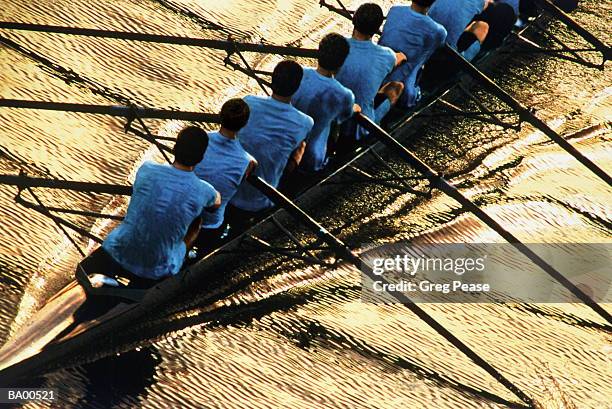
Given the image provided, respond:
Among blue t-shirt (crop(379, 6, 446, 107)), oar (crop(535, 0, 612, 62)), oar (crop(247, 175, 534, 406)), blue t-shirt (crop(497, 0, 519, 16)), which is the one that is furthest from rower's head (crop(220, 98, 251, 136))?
oar (crop(535, 0, 612, 62))

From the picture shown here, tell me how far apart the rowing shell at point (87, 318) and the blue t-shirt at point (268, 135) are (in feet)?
0.76

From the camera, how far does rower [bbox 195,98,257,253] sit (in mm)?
7715

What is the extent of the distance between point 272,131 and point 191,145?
1.14 metres

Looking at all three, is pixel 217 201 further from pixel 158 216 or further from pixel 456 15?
pixel 456 15

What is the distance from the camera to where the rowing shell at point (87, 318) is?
720 centimetres

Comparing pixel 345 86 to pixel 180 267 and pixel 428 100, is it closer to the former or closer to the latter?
pixel 428 100

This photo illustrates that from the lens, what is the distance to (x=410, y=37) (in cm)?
973

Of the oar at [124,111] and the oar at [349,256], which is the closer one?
the oar at [349,256]

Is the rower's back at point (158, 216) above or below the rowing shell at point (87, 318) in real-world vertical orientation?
above

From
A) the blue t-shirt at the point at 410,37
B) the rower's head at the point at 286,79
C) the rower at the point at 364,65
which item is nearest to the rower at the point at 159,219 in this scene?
the rower's head at the point at 286,79

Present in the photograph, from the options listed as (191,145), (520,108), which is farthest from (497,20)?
(191,145)

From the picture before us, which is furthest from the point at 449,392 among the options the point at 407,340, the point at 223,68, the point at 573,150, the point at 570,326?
the point at 223,68

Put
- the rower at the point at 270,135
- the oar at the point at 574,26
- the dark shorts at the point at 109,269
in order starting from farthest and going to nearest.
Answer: the oar at the point at 574,26, the rower at the point at 270,135, the dark shorts at the point at 109,269

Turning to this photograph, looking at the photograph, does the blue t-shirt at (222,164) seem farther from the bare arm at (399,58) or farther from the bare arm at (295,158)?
the bare arm at (399,58)
